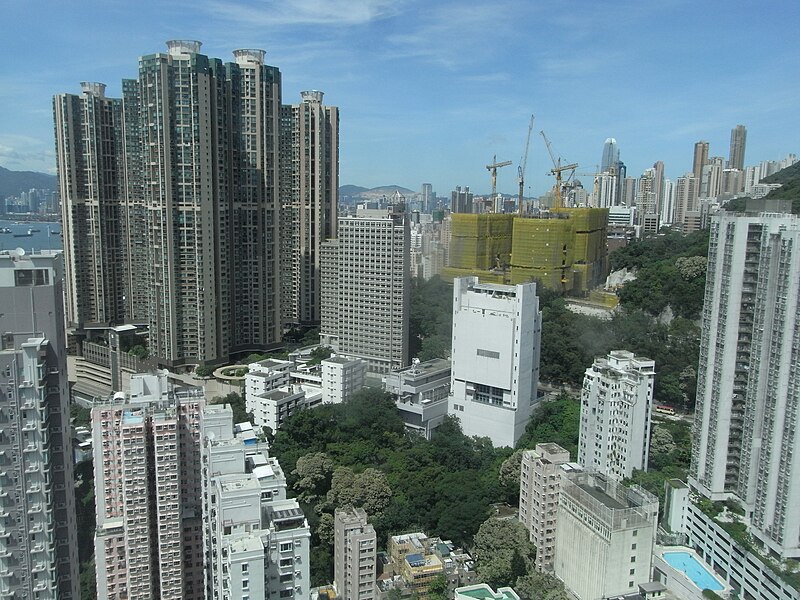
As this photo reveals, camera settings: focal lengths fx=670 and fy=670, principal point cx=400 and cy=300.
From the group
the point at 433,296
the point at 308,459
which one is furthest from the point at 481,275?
the point at 308,459

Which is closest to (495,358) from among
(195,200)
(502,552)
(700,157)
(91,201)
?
(502,552)

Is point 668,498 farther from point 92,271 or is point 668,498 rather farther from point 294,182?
point 92,271

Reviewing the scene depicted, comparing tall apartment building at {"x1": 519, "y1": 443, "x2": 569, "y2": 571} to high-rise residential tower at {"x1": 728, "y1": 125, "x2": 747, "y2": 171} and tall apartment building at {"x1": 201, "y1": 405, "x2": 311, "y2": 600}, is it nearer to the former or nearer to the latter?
tall apartment building at {"x1": 201, "y1": 405, "x2": 311, "y2": 600}

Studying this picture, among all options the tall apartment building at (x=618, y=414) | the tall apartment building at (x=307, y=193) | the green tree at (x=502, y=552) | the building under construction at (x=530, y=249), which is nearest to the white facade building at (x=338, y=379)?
the tall apartment building at (x=618, y=414)

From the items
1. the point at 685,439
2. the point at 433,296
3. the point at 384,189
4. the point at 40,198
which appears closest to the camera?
the point at 685,439

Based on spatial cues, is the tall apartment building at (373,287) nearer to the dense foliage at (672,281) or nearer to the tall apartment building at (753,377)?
the dense foliage at (672,281)

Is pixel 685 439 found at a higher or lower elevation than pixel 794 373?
lower

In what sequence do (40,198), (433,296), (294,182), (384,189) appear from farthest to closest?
1. (384,189)
2. (294,182)
3. (433,296)
4. (40,198)
